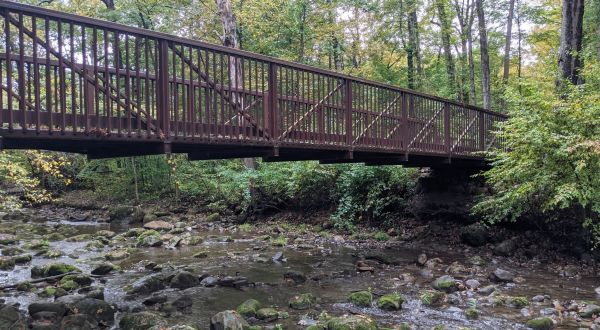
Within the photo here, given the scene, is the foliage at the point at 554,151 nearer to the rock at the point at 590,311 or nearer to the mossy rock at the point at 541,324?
the rock at the point at 590,311

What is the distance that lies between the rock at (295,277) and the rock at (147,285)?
2.82 meters

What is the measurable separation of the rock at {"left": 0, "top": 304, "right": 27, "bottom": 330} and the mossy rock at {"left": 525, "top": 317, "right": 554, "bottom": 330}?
26.9 ft

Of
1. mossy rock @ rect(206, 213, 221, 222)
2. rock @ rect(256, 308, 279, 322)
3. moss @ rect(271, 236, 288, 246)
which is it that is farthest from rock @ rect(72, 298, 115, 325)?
mossy rock @ rect(206, 213, 221, 222)

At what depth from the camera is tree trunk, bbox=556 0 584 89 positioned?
1438 centimetres

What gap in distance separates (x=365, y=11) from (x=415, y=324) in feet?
69.4

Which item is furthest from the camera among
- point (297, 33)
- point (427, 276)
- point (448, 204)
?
point (297, 33)

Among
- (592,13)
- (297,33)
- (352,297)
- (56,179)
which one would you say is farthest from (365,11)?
(56,179)

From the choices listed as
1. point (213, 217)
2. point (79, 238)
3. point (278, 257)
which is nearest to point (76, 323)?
point (278, 257)

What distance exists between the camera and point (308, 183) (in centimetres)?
2002

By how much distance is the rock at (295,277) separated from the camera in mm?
10750

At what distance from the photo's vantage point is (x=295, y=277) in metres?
10.8

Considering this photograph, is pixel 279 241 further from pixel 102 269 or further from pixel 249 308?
pixel 249 308

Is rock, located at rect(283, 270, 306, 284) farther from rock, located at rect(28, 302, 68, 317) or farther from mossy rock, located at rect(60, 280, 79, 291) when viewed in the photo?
rock, located at rect(28, 302, 68, 317)

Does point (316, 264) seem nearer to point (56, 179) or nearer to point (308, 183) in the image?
point (308, 183)
